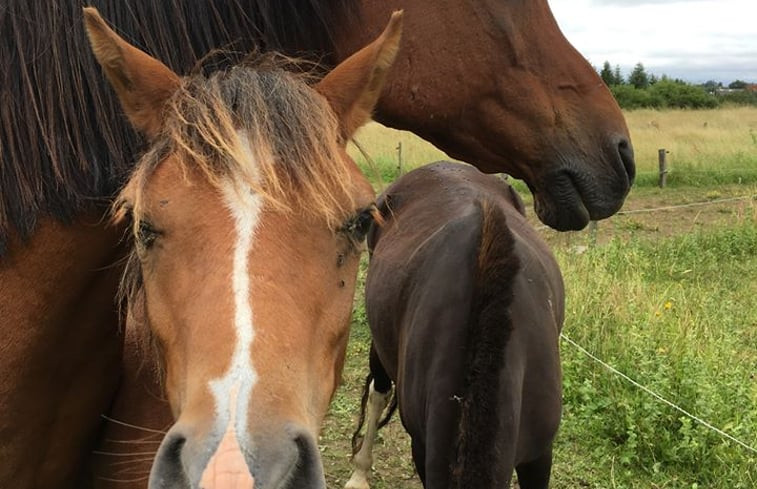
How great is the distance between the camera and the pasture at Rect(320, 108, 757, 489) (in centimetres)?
382

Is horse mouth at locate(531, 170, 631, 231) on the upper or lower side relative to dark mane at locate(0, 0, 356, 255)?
lower

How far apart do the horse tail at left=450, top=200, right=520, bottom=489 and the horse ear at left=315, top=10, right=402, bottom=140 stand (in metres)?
1.16

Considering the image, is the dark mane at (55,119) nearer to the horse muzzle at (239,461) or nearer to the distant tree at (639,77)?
the horse muzzle at (239,461)

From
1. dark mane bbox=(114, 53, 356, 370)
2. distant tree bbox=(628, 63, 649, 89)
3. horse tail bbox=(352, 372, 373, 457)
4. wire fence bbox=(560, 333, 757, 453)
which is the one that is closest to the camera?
dark mane bbox=(114, 53, 356, 370)

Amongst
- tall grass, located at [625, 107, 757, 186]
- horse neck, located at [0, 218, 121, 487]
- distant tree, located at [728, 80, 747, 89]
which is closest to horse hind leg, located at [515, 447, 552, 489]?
horse neck, located at [0, 218, 121, 487]

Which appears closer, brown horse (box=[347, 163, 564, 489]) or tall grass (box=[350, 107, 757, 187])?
brown horse (box=[347, 163, 564, 489])

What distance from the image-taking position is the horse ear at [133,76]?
1.48 meters

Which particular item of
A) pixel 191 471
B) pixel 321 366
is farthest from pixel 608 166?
pixel 191 471

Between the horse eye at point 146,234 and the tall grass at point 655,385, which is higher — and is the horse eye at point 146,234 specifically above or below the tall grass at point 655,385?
above

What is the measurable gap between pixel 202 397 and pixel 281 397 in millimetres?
134

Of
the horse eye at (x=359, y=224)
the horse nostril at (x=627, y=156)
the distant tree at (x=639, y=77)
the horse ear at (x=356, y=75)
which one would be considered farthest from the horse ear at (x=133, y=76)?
the distant tree at (x=639, y=77)

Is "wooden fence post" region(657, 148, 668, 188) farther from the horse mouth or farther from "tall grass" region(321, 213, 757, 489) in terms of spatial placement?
the horse mouth

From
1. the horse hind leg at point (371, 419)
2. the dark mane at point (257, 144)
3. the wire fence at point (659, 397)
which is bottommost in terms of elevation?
the horse hind leg at point (371, 419)

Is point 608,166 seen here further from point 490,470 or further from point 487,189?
point 487,189
